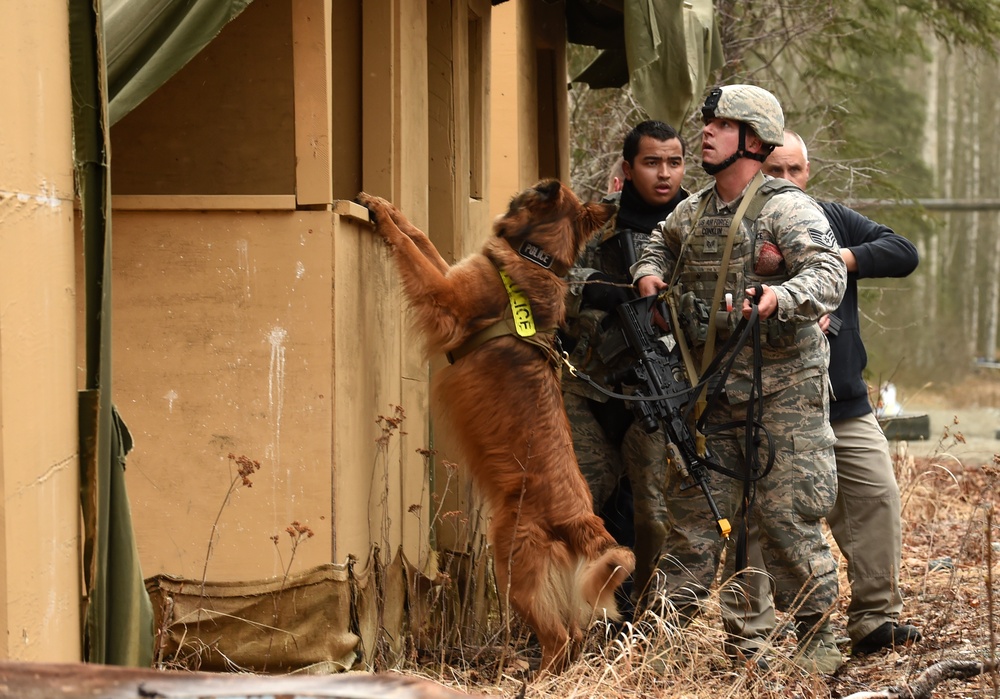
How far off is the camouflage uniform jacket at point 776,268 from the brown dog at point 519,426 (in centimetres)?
62

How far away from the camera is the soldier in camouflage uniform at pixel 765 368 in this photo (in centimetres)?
482

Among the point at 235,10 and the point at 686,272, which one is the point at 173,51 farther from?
the point at 686,272

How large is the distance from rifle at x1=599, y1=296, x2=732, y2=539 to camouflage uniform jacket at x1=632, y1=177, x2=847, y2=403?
0.52ft

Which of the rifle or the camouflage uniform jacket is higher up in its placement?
the camouflage uniform jacket

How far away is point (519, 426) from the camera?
488 centimetres

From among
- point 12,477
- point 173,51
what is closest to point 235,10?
point 173,51

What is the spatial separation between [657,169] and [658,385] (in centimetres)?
109

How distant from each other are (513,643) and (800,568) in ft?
4.30

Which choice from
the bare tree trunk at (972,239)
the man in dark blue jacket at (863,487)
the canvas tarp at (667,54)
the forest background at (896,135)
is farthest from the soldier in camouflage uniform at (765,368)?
the bare tree trunk at (972,239)

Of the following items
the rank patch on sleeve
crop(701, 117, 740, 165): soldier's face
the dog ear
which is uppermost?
crop(701, 117, 740, 165): soldier's face

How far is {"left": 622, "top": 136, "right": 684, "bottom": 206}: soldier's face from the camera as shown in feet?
18.4

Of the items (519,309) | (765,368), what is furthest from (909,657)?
(519,309)

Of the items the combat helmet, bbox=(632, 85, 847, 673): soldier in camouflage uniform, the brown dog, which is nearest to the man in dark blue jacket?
bbox=(632, 85, 847, 673): soldier in camouflage uniform

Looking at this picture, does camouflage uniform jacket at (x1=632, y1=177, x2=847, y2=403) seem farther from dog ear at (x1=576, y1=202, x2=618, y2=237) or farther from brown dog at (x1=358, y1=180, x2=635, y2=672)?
brown dog at (x1=358, y1=180, x2=635, y2=672)
